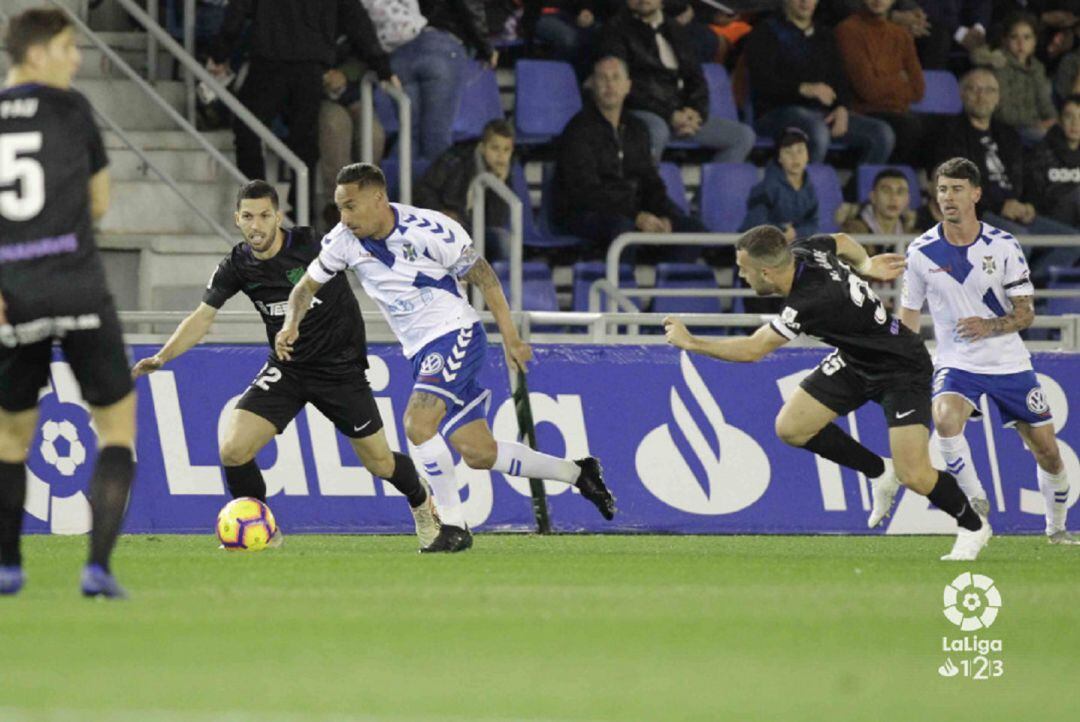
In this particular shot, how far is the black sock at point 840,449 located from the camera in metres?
12.3

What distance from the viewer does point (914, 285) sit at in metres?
12.6

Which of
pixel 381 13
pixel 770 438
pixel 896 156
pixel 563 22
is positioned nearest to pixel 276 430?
pixel 770 438

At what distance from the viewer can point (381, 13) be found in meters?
16.9

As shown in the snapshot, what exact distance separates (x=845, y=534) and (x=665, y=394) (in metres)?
1.47

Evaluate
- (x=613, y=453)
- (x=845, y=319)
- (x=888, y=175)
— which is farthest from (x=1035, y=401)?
(x=888, y=175)

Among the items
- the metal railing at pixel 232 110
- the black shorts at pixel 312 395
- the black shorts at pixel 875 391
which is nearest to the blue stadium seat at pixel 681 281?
the metal railing at pixel 232 110

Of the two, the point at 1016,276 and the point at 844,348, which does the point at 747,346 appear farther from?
the point at 1016,276

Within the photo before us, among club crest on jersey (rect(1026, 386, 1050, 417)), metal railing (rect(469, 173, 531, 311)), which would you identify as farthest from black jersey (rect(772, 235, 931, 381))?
metal railing (rect(469, 173, 531, 311))

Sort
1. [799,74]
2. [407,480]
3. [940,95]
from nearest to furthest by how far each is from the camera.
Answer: [407,480] < [799,74] < [940,95]

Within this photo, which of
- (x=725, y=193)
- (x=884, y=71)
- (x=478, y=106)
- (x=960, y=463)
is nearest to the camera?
(x=960, y=463)

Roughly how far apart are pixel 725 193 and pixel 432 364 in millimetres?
7721

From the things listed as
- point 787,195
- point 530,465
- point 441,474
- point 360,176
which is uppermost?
point 360,176

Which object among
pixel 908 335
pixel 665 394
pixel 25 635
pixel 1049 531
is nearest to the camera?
pixel 25 635

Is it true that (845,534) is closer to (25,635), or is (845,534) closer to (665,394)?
(665,394)
